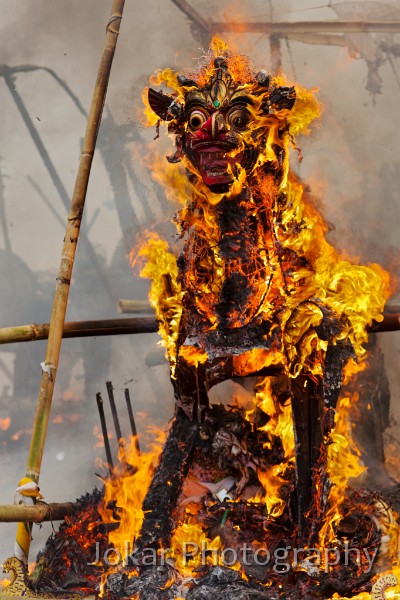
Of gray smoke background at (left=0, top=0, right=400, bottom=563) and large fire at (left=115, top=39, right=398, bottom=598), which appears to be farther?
gray smoke background at (left=0, top=0, right=400, bottom=563)

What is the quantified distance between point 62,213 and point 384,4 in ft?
12.6

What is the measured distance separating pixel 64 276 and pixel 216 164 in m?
1.64

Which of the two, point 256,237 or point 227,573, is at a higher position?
point 256,237

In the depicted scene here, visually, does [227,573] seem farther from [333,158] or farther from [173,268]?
[333,158]

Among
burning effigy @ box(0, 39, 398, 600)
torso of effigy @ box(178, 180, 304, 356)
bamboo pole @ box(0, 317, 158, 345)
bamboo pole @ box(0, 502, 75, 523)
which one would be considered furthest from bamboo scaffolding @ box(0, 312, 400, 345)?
bamboo pole @ box(0, 502, 75, 523)

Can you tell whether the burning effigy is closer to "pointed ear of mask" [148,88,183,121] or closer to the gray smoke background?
"pointed ear of mask" [148,88,183,121]

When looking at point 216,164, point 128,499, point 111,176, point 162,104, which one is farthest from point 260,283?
A: point 111,176

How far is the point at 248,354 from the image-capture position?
217 inches

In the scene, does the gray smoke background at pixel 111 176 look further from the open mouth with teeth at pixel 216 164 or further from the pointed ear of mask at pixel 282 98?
the open mouth with teeth at pixel 216 164

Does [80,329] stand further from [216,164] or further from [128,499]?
[216,164]

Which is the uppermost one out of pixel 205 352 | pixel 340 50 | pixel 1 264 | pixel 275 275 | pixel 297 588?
Result: pixel 340 50

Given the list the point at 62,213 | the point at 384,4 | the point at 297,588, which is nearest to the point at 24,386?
the point at 62,213

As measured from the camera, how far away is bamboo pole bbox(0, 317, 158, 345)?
6.08 m

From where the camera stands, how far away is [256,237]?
5219 mm
